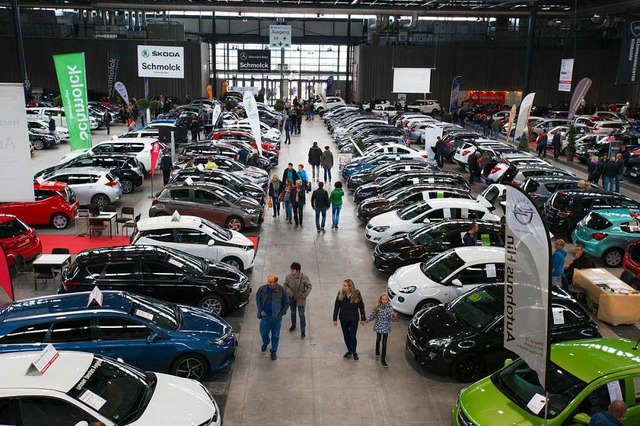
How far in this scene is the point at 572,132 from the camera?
28.8 meters

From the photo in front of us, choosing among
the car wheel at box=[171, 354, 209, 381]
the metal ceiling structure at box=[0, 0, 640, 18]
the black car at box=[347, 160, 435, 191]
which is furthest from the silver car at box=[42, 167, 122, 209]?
the metal ceiling structure at box=[0, 0, 640, 18]

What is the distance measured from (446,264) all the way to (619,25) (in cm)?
4553

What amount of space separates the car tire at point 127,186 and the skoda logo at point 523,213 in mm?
17126

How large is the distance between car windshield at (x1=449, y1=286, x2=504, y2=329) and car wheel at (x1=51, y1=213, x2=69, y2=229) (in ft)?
37.9

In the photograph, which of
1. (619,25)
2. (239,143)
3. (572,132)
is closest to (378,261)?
(239,143)

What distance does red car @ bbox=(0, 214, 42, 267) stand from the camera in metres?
13.1

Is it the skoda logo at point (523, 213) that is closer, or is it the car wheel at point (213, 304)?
the skoda logo at point (523, 213)

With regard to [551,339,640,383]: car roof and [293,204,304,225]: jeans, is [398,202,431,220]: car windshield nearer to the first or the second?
[293,204,304,225]: jeans

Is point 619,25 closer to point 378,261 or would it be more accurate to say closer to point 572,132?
point 572,132

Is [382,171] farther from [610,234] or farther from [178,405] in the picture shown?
[178,405]

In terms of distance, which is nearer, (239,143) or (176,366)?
(176,366)

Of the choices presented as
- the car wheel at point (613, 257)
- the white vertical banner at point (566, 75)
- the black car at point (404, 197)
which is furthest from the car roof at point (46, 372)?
the white vertical banner at point (566, 75)

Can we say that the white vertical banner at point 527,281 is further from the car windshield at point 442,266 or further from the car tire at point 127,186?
the car tire at point 127,186

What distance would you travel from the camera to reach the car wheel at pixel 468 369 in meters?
9.19
